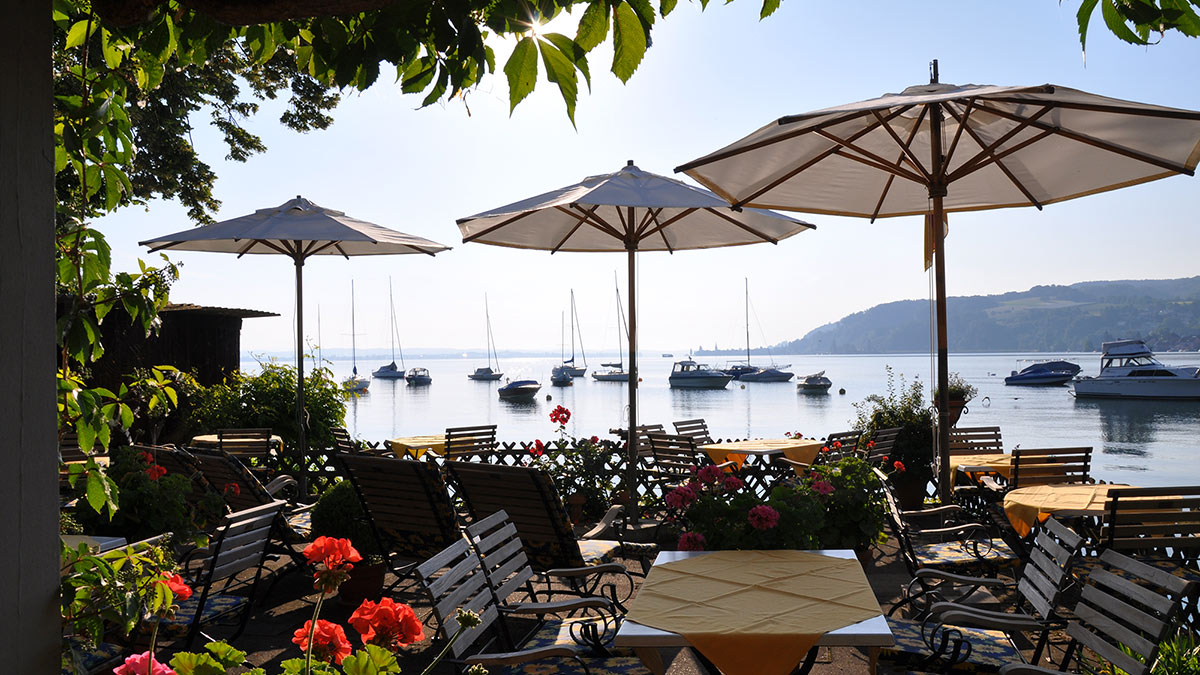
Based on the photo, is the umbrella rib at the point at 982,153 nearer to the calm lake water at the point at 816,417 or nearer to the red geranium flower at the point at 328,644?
the red geranium flower at the point at 328,644

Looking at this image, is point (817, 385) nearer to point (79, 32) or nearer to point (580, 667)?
point (580, 667)

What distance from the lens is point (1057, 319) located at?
528 feet

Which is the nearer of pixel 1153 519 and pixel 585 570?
pixel 585 570

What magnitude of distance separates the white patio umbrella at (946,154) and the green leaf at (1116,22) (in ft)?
8.23

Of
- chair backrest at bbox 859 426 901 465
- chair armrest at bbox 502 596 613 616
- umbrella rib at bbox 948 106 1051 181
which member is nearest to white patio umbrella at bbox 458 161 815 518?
umbrella rib at bbox 948 106 1051 181

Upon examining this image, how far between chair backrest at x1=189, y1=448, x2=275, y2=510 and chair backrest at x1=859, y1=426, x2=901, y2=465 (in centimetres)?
531

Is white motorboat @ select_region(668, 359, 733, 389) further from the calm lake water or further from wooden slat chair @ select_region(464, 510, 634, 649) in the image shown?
wooden slat chair @ select_region(464, 510, 634, 649)

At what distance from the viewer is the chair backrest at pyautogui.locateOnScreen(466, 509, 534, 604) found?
12.2 feet

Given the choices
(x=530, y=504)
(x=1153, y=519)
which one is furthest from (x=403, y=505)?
(x=1153, y=519)

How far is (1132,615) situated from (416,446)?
721 centimetres

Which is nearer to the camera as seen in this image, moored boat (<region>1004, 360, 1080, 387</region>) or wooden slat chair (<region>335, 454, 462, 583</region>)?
wooden slat chair (<region>335, 454, 462, 583</region>)

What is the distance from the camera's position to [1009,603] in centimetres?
505

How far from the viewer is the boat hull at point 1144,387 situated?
143 feet

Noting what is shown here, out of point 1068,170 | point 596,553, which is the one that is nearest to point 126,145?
point 596,553
